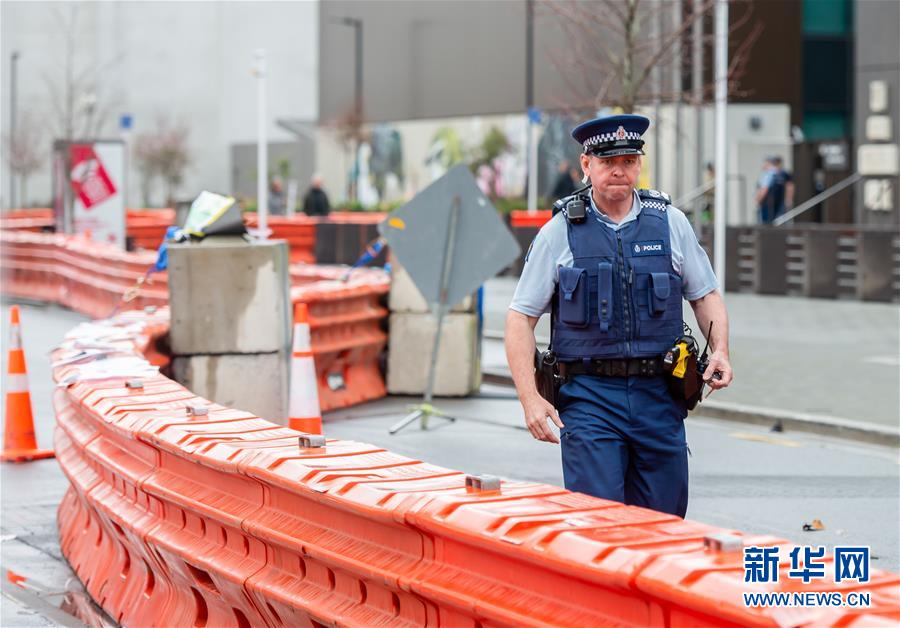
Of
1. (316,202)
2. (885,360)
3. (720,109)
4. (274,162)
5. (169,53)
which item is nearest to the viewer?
(885,360)

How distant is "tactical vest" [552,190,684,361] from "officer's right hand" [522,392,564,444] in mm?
179

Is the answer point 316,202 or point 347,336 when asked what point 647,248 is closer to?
point 347,336

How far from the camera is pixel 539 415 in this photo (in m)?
5.15

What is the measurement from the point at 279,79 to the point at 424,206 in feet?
214

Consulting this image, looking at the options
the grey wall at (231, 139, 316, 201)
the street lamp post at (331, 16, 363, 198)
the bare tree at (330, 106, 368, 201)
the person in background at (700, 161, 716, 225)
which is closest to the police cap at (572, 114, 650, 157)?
the person in background at (700, 161, 716, 225)

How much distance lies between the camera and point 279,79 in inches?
2975

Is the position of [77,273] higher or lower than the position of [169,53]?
lower

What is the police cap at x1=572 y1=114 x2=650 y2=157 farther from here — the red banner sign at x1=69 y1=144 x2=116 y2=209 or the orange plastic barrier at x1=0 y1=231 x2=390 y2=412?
the red banner sign at x1=69 y1=144 x2=116 y2=209

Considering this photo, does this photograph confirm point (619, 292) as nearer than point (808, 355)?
Yes

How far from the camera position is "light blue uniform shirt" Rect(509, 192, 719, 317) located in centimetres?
523

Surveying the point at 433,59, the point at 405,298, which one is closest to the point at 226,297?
the point at 405,298

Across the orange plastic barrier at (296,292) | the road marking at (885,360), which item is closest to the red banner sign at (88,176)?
the orange plastic barrier at (296,292)

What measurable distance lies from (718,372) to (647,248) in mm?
476

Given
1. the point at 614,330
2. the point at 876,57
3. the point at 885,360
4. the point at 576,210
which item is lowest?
the point at 885,360
